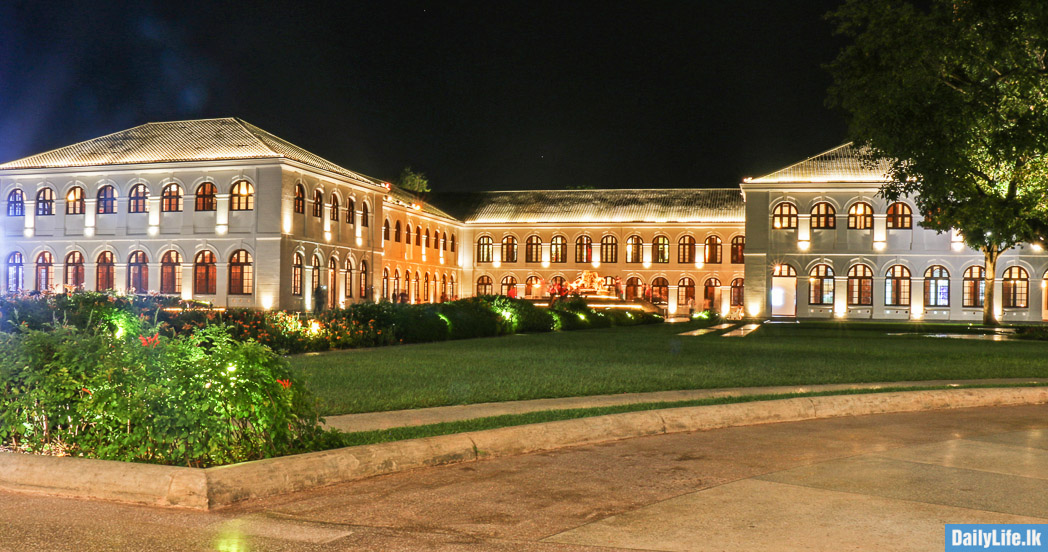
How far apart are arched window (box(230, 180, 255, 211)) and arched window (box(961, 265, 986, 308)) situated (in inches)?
1555

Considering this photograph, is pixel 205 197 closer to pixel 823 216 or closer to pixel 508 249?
pixel 508 249

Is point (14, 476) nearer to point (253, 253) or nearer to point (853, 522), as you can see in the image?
point (853, 522)

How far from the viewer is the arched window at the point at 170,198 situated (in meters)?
47.4

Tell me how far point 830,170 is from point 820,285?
21.7 feet

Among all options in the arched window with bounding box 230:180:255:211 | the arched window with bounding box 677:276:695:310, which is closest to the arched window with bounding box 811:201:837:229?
the arched window with bounding box 677:276:695:310

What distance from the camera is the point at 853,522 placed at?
581cm

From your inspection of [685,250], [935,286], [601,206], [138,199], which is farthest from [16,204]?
[935,286]

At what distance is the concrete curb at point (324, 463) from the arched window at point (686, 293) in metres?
56.3

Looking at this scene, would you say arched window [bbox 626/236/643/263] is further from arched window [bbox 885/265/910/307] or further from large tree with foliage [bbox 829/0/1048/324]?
large tree with foliage [bbox 829/0/1048/324]

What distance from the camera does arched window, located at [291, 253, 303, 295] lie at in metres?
46.5

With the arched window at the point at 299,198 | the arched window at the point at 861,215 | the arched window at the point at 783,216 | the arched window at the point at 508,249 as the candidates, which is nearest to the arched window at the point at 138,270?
the arched window at the point at 299,198

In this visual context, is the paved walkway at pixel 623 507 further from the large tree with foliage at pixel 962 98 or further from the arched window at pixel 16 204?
the arched window at pixel 16 204

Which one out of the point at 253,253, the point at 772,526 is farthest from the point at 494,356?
the point at 253,253

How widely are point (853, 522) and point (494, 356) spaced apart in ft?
42.0
